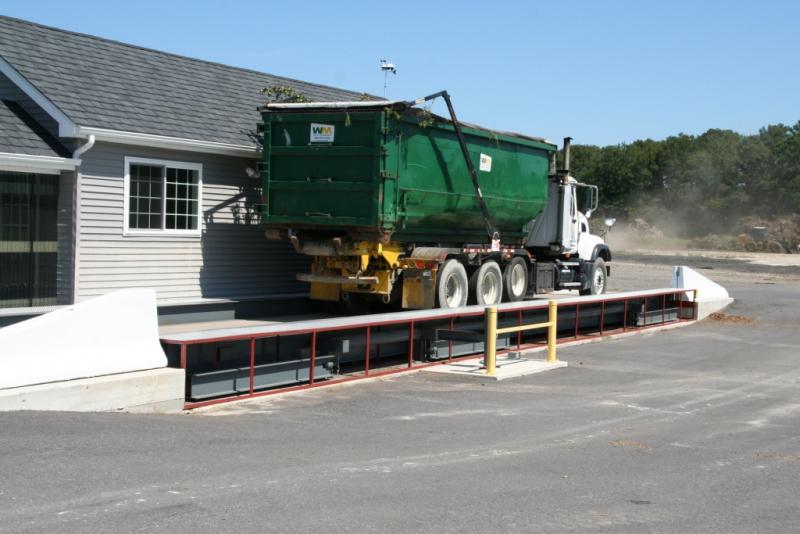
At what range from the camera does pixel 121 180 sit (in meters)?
15.2

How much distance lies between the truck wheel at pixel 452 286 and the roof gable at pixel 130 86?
Answer: 411 centimetres

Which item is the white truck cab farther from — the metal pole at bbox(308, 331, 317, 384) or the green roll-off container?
the metal pole at bbox(308, 331, 317, 384)

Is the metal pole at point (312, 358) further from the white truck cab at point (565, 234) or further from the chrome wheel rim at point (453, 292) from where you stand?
the white truck cab at point (565, 234)

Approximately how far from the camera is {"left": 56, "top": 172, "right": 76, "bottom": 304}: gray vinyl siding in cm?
1466

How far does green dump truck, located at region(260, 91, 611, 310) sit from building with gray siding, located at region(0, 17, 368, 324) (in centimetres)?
109

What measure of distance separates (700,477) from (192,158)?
34.6 ft

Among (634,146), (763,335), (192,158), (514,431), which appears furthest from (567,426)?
(634,146)

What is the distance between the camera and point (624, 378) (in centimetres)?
1497

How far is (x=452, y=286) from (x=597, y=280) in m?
6.91

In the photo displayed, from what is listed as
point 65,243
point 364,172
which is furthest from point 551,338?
point 65,243

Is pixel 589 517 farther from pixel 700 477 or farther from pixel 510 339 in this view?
pixel 510 339

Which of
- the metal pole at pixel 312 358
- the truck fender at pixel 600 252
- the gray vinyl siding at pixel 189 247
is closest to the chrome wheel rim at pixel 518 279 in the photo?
the truck fender at pixel 600 252

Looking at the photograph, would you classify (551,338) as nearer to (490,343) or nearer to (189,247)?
(490,343)

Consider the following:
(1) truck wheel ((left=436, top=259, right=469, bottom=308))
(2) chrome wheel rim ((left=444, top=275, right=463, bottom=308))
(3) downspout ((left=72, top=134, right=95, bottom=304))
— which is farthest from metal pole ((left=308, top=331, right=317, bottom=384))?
(2) chrome wheel rim ((left=444, top=275, right=463, bottom=308))
